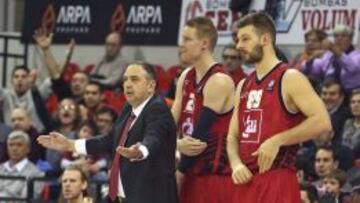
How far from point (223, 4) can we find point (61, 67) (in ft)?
7.85

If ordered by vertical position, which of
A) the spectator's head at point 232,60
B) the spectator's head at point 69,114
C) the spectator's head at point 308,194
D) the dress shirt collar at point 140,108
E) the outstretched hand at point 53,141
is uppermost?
the spectator's head at point 232,60

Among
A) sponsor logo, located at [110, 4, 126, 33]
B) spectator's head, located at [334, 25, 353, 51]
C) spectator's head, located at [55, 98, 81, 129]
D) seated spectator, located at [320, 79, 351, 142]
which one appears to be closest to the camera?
seated spectator, located at [320, 79, 351, 142]

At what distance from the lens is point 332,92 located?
10.9 meters

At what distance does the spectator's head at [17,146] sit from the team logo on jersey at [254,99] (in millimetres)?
5267

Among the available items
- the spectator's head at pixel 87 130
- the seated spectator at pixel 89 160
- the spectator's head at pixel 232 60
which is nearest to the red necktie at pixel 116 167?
the seated spectator at pixel 89 160

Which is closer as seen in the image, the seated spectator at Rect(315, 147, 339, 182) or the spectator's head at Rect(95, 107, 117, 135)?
the seated spectator at Rect(315, 147, 339, 182)

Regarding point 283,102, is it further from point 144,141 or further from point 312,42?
point 312,42

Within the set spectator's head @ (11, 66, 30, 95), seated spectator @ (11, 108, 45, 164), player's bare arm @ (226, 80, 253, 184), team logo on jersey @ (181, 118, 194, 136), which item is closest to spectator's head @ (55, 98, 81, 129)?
seated spectator @ (11, 108, 45, 164)

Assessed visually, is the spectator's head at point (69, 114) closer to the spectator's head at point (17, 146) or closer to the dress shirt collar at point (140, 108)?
the spectator's head at point (17, 146)

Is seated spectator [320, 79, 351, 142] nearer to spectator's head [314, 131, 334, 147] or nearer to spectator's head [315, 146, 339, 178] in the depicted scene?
spectator's head [314, 131, 334, 147]

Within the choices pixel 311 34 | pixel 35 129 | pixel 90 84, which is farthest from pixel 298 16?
pixel 35 129

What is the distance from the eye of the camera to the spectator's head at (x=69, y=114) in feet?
39.8

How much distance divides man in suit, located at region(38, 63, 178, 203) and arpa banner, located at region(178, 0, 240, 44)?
21.4ft

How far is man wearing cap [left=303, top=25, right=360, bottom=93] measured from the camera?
1112 cm
